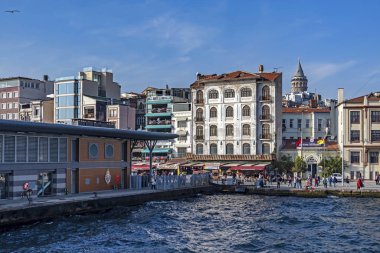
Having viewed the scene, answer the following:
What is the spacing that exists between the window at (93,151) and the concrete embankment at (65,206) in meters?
4.52

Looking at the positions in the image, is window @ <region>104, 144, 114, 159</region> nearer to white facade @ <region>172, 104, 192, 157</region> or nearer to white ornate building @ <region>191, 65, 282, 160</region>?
white ornate building @ <region>191, 65, 282, 160</region>

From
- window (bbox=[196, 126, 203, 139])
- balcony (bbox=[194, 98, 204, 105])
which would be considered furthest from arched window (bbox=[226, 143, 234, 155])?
balcony (bbox=[194, 98, 204, 105])

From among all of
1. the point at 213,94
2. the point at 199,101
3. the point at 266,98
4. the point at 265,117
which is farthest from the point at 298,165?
the point at 199,101

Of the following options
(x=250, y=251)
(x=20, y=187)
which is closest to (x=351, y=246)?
(x=250, y=251)

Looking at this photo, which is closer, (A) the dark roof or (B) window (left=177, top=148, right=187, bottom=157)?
(A) the dark roof

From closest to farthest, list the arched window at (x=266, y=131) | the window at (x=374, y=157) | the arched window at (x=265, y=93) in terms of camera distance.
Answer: the window at (x=374, y=157)
the arched window at (x=266, y=131)
the arched window at (x=265, y=93)

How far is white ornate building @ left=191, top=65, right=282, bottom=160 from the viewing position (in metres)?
82.3

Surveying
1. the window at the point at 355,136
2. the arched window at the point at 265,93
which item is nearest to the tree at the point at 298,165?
the window at the point at 355,136

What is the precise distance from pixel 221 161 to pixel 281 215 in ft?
128

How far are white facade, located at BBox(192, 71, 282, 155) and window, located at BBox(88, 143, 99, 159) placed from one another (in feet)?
114

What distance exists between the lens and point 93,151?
52156 mm

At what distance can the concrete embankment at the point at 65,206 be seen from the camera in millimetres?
36500

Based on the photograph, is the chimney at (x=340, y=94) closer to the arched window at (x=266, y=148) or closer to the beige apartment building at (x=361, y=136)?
the beige apartment building at (x=361, y=136)

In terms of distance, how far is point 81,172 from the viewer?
5025 cm
